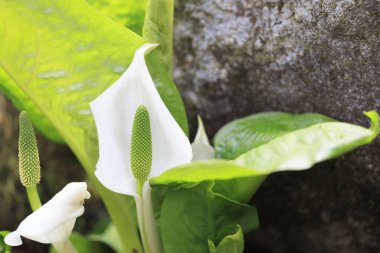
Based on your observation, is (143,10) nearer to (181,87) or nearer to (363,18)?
(181,87)

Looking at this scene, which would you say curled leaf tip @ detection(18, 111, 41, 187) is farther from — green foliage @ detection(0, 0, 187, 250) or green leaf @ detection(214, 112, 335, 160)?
Result: green leaf @ detection(214, 112, 335, 160)

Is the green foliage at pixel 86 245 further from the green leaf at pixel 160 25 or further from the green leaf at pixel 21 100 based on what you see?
the green leaf at pixel 160 25

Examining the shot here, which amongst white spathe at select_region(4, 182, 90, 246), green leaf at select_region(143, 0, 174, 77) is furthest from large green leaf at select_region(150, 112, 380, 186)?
green leaf at select_region(143, 0, 174, 77)

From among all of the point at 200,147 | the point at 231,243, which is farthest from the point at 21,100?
the point at 231,243

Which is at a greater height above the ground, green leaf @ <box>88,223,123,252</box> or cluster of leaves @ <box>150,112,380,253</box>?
cluster of leaves @ <box>150,112,380,253</box>

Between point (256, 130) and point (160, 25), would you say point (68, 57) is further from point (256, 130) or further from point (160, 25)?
point (256, 130)

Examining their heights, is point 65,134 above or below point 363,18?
below

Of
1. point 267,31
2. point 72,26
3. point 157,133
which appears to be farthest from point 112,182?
point 267,31
